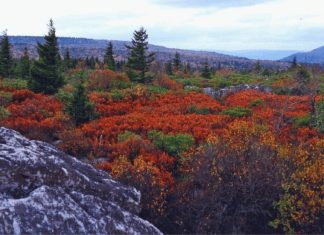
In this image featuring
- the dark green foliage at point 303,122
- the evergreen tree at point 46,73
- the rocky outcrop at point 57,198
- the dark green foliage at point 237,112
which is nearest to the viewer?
the rocky outcrop at point 57,198

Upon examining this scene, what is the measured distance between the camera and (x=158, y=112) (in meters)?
20.0

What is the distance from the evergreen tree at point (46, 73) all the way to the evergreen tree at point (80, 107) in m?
8.32

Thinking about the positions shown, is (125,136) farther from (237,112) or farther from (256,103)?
(256,103)

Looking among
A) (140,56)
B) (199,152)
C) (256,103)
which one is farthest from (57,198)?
(140,56)

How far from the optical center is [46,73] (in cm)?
2614

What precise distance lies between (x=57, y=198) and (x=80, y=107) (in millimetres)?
11589

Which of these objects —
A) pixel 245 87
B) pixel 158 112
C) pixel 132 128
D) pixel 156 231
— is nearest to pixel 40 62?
pixel 158 112

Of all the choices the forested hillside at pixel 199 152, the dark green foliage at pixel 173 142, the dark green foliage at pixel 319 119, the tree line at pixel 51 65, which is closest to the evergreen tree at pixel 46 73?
the tree line at pixel 51 65

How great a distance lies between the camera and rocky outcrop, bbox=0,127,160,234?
606 cm

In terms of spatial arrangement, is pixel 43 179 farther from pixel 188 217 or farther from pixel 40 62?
pixel 40 62

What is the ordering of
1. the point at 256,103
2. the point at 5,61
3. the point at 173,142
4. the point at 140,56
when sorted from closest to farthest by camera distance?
the point at 173,142 < the point at 256,103 < the point at 140,56 < the point at 5,61

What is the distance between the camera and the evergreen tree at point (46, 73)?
25.7 metres

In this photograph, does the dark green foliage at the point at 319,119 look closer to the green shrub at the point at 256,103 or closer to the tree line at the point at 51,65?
the green shrub at the point at 256,103

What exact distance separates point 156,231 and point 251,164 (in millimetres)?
3853
